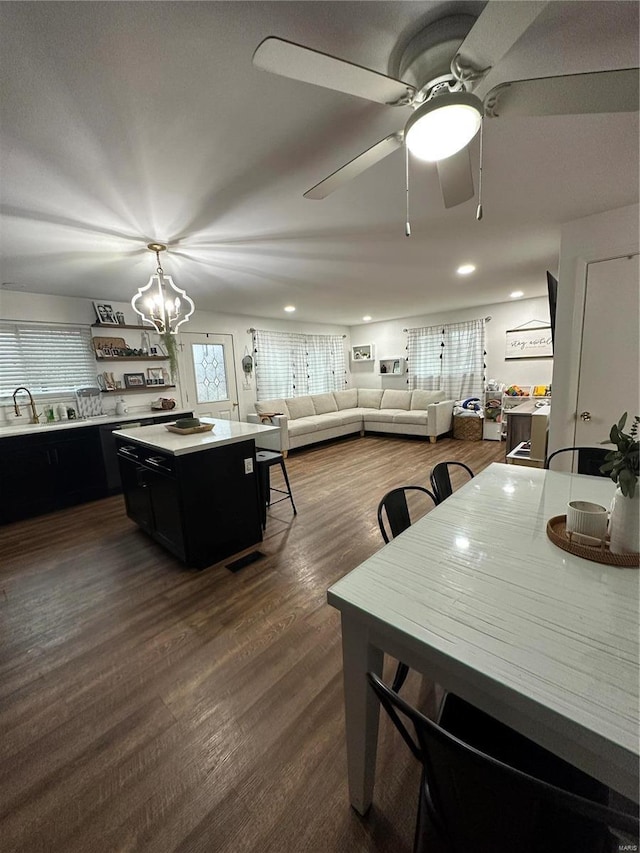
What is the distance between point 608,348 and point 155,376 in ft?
17.0

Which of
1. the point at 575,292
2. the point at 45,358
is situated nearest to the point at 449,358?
the point at 575,292

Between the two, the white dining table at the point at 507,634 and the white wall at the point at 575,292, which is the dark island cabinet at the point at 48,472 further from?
the white wall at the point at 575,292

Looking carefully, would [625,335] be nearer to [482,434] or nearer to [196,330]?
[482,434]

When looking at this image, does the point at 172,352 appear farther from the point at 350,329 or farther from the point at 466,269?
the point at 350,329

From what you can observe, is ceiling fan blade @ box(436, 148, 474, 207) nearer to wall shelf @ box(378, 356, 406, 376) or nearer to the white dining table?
the white dining table

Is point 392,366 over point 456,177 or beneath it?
beneath

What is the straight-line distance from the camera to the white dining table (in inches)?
23.5

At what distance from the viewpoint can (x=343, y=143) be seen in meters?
1.58

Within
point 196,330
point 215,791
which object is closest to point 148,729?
point 215,791

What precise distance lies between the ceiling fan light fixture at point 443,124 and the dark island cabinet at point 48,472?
4198mm

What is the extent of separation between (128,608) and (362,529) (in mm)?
1804

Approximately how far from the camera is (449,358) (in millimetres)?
6543

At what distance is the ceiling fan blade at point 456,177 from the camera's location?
1.31m

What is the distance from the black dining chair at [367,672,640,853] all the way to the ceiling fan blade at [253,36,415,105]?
142 cm
